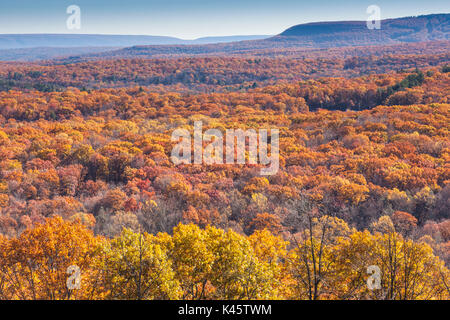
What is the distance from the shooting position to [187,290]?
622 inches

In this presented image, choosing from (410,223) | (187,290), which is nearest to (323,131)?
(410,223)

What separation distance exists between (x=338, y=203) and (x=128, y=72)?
141915mm

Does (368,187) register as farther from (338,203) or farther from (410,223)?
(410,223)

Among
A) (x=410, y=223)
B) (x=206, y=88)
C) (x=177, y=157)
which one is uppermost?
(x=206, y=88)

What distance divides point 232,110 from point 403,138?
42030 mm

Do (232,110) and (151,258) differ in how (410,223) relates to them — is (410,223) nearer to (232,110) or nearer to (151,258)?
(151,258)

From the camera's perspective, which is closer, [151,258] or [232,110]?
[151,258]

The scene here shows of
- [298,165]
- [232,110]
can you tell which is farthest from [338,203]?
[232,110]

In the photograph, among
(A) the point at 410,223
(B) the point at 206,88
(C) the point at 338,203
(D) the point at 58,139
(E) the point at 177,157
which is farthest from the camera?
(B) the point at 206,88

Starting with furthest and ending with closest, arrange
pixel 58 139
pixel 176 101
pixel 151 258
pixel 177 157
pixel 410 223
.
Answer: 1. pixel 176 101
2. pixel 58 139
3. pixel 177 157
4. pixel 410 223
5. pixel 151 258

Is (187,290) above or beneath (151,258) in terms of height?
beneath

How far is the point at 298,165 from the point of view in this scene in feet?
148

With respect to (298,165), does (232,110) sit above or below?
above
